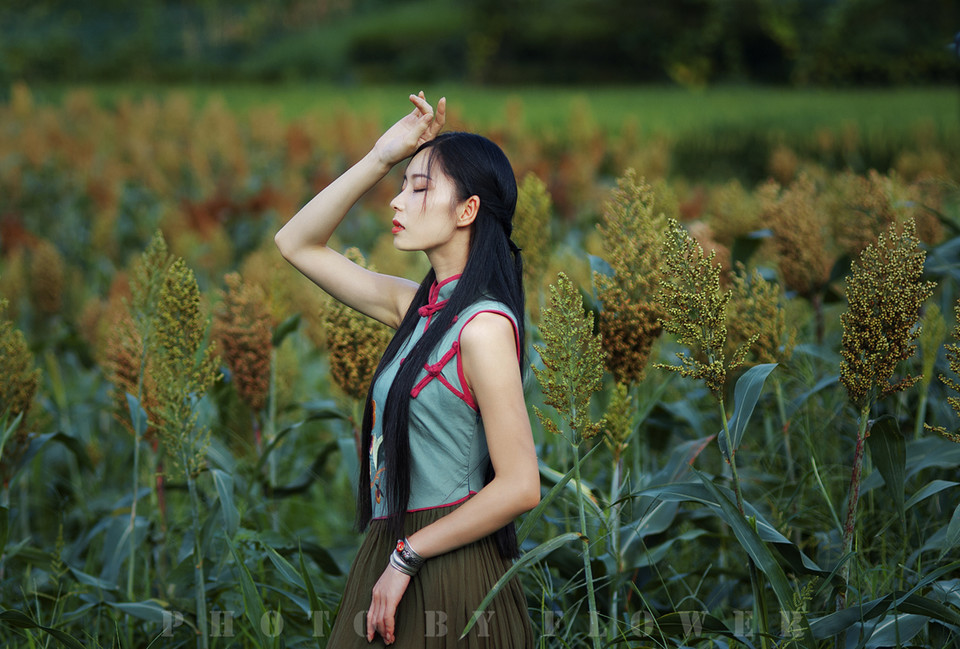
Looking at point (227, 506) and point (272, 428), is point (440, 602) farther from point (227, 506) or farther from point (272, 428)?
point (272, 428)

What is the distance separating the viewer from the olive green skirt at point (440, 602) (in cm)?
157

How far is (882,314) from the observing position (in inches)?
→ 64.8

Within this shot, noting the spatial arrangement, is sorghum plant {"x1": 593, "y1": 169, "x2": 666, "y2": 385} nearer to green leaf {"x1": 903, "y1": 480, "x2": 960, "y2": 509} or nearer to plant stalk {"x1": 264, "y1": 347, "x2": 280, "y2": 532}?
green leaf {"x1": 903, "y1": 480, "x2": 960, "y2": 509}

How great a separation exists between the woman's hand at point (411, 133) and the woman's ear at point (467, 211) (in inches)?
8.3

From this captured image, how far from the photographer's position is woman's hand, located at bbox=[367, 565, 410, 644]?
1548 millimetres

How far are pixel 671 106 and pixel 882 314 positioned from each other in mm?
10649

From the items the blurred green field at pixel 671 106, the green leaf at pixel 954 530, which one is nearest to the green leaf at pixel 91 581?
the green leaf at pixel 954 530

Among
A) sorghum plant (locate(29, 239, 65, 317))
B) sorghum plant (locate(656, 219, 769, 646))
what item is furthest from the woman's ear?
sorghum plant (locate(29, 239, 65, 317))

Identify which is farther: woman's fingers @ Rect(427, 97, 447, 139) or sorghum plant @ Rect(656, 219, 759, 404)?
woman's fingers @ Rect(427, 97, 447, 139)

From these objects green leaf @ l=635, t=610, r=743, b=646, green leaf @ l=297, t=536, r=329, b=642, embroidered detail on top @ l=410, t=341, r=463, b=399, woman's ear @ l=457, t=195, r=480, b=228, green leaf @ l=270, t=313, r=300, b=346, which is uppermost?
woman's ear @ l=457, t=195, r=480, b=228

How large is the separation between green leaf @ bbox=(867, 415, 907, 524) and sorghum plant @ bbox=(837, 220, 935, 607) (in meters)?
0.20

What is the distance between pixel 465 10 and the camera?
898 inches

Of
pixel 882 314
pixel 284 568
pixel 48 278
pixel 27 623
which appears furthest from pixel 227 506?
pixel 48 278

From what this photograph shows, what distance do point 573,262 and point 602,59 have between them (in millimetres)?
17340
